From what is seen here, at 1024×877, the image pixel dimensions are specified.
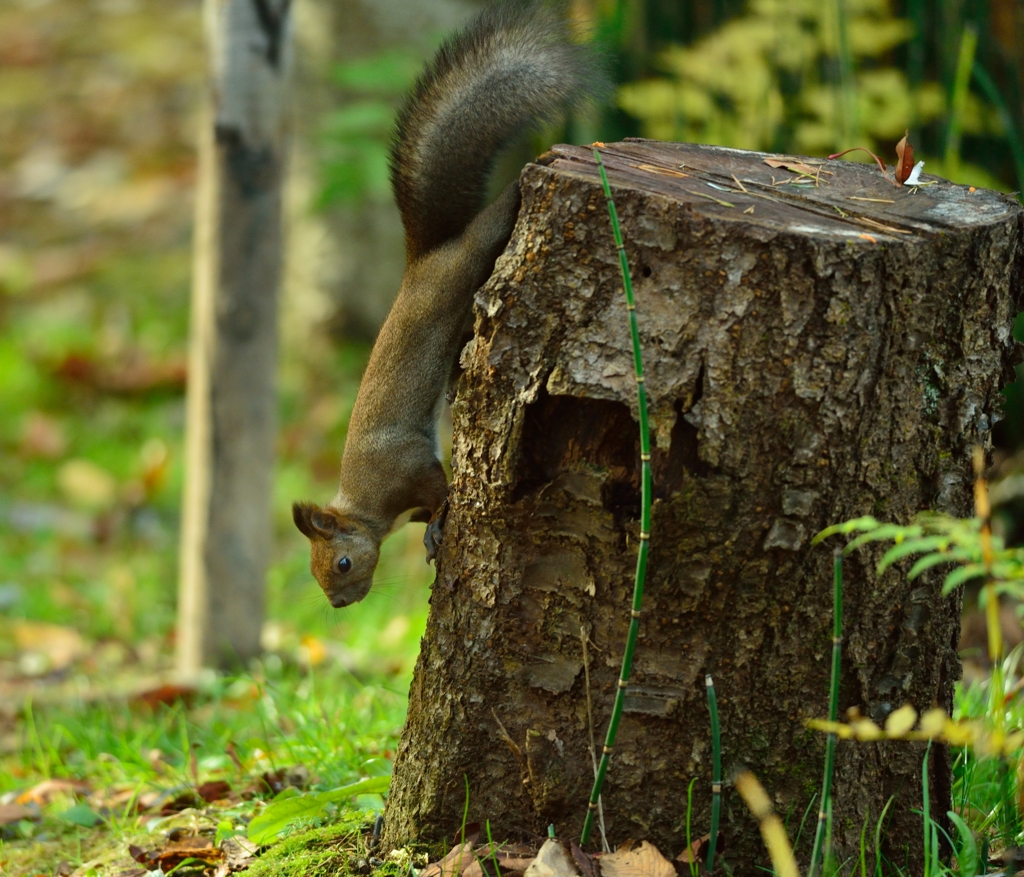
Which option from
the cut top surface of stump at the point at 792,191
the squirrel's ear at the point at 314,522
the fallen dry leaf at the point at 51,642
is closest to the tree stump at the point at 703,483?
the cut top surface of stump at the point at 792,191

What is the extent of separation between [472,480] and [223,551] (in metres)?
2.00

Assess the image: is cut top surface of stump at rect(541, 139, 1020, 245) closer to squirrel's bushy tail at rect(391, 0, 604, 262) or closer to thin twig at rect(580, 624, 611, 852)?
squirrel's bushy tail at rect(391, 0, 604, 262)

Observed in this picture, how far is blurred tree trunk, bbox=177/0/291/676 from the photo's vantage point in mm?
3336

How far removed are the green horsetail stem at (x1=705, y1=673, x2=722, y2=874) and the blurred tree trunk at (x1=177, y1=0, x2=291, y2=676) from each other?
2172 mm

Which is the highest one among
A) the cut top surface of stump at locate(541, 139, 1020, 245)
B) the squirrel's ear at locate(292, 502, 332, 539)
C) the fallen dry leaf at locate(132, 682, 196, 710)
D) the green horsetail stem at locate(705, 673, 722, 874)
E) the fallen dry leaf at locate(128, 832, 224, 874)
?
the cut top surface of stump at locate(541, 139, 1020, 245)

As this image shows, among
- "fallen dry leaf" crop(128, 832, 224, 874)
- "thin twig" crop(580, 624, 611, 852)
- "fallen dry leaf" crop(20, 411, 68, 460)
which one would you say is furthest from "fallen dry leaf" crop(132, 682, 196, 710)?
"fallen dry leaf" crop(20, 411, 68, 460)

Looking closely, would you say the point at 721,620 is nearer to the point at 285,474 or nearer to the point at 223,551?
the point at 223,551

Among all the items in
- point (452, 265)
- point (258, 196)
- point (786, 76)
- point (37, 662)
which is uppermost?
point (786, 76)

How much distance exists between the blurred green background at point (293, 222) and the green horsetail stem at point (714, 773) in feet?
4.30

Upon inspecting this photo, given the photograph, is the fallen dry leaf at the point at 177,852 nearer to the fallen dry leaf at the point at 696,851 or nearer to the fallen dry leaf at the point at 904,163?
the fallen dry leaf at the point at 696,851

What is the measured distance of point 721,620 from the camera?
174 cm

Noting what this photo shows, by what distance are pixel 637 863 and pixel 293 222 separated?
5117 millimetres

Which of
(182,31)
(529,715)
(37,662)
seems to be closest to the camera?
(529,715)

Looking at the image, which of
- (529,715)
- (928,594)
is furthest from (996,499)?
(529,715)
